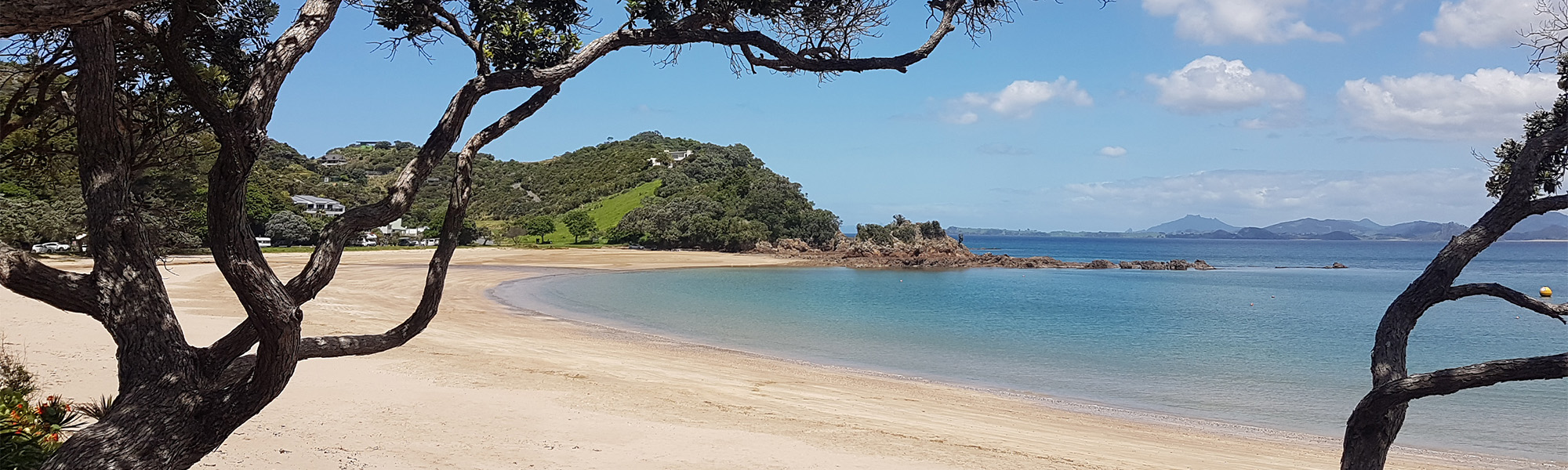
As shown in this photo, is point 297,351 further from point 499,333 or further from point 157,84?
point 499,333

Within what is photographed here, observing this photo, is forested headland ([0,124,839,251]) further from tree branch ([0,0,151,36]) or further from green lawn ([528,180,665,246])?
tree branch ([0,0,151,36])

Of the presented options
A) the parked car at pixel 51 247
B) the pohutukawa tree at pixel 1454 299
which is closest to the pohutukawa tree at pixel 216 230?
the pohutukawa tree at pixel 1454 299

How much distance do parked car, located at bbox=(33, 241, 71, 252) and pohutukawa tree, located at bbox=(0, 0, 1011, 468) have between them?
36.0m

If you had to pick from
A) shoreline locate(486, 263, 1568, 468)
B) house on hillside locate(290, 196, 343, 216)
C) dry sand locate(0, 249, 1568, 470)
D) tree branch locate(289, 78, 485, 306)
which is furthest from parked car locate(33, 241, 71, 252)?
tree branch locate(289, 78, 485, 306)

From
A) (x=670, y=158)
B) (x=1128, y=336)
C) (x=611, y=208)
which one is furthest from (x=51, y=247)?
(x=670, y=158)

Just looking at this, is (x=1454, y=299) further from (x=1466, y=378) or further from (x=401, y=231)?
(x=401, y=231)

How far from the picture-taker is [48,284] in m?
3.17

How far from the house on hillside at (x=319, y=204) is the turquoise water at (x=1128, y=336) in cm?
2786

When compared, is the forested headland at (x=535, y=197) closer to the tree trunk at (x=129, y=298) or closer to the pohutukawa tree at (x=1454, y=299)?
the tree trunk at (x=129, y=298)

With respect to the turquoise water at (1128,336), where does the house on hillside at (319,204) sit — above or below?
above

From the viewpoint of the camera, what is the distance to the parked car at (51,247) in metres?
31.6

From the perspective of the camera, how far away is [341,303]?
21281 millimetres

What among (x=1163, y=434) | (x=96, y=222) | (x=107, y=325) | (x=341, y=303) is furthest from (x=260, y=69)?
(x=341, y=303)

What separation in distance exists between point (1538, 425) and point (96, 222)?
48.5 feet
